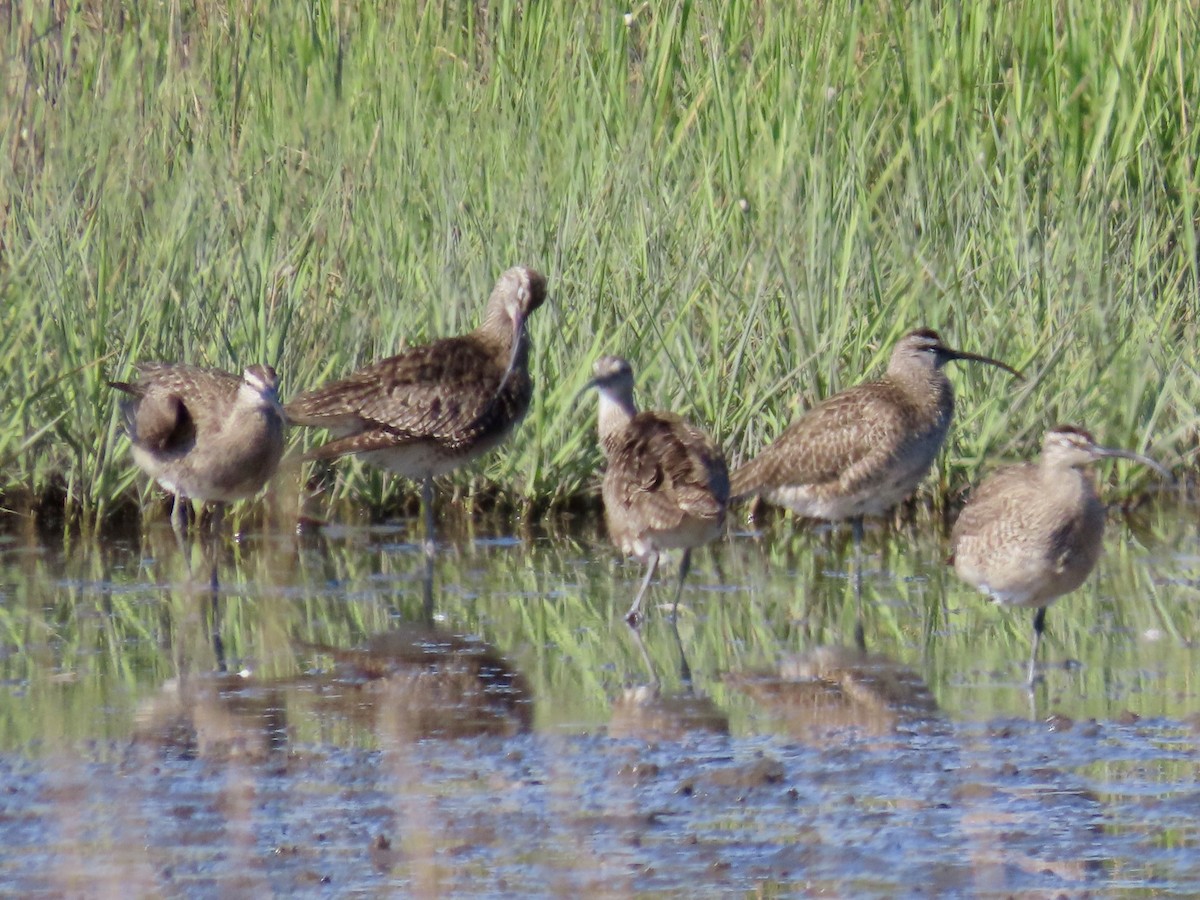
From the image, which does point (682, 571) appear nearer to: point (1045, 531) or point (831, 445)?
point (831, 445)

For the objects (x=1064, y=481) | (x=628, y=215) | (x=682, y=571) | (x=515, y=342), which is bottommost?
(x=682, y=571)

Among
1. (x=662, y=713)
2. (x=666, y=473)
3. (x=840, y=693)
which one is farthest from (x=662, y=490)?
(x=662, y=713)

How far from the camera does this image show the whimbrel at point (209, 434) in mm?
8742

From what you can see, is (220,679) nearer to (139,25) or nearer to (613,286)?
(613,286)

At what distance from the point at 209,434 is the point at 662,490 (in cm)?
209

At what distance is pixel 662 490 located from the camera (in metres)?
7.87

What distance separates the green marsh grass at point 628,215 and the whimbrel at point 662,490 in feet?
4.46

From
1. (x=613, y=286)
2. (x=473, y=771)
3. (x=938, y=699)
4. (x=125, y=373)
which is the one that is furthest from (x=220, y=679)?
(x=613, y=286)

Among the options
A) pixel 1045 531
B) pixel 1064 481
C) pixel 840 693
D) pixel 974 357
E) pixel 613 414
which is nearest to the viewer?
pixel 840 693

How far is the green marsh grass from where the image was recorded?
9648mm

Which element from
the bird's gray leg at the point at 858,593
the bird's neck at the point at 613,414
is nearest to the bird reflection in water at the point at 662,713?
the bird's gray leg at the point at 858,593

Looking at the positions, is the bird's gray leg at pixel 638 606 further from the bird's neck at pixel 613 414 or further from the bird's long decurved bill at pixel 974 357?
the bird's long decurved bill at pixel 974 357

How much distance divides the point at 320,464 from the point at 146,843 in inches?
202

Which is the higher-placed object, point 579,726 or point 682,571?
point 682,571
